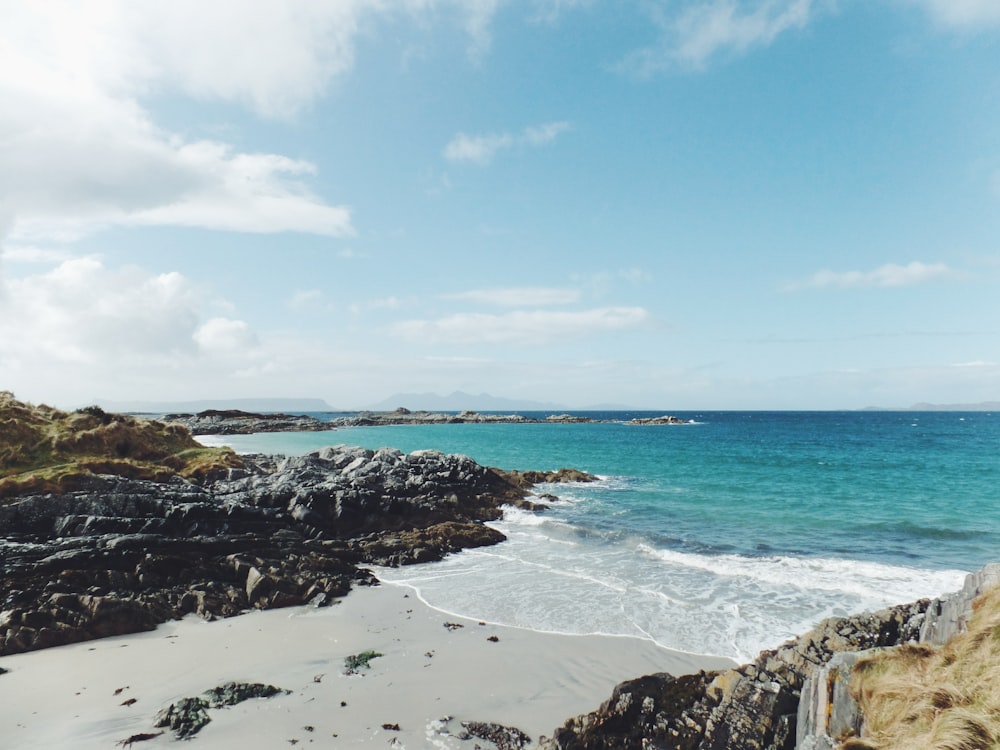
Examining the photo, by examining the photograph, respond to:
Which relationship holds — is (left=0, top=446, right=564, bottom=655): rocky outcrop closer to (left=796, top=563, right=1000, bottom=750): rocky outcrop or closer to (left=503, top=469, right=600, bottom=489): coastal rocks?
(left=503, top=469, right=600, bottom=489): coastal rocks

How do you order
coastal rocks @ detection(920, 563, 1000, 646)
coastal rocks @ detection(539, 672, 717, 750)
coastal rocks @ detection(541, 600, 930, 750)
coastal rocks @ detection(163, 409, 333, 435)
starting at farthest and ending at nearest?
coastal rocks @ detection(163, 409, 333, 435) < coastal rocks @ detection(920, 563, 1000, 646) < coastal rocks @ detection(539, 672, 717, 750) < coastal rocks @ detection(541, 600, 930, 750)

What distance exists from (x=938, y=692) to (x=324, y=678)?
1071 cm

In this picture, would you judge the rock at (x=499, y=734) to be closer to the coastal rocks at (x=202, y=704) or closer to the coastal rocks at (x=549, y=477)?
the coastal rocks at (x=202, y=704)

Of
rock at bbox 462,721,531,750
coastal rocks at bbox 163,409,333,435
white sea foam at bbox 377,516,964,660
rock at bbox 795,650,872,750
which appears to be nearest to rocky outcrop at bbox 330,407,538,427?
coastal rocks at bbox 163,409,333,435

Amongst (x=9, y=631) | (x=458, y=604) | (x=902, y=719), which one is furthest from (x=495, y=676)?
(x=9, y=631)

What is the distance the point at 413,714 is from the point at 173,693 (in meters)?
Result: 5.17

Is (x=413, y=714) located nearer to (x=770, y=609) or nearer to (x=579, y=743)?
(x=579, y=743)

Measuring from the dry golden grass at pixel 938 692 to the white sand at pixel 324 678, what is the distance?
17.3 feet

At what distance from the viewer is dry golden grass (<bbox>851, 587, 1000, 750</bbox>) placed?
A: 5.48 m

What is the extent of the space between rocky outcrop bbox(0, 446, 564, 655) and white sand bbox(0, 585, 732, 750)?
1.06 m

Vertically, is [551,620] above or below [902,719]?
below

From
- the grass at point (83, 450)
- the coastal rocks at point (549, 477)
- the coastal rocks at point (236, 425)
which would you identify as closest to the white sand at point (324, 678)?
A: the grass at point (83, 450)

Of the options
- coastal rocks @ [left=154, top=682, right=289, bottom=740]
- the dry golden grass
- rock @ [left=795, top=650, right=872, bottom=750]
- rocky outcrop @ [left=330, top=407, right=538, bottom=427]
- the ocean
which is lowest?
rocky outcrop @ [left=330, top=407, right=538, bottom=427]

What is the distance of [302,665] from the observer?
11.8 metres
